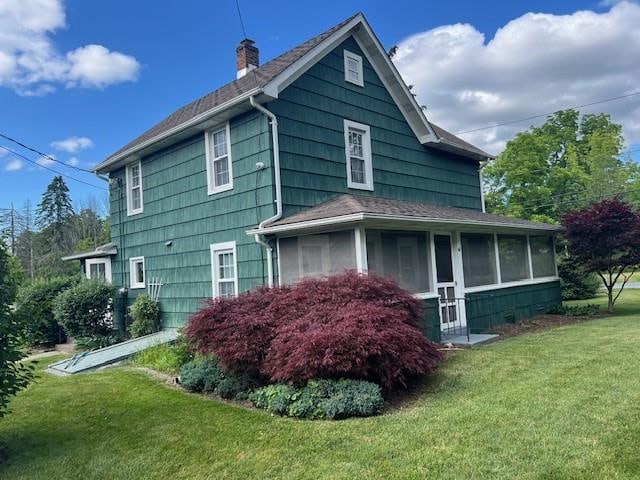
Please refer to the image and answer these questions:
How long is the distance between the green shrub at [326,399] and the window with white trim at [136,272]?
898 centimetres

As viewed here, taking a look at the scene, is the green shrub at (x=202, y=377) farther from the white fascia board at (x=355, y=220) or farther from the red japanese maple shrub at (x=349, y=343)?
the white fascia board at (x=355, y=220)

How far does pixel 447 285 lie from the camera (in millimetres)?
10594

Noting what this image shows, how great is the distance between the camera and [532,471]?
3.43m

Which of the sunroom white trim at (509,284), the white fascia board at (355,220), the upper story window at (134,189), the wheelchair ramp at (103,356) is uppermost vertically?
the upper story window at (134,189)

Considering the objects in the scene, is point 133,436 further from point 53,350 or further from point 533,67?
point 533,67

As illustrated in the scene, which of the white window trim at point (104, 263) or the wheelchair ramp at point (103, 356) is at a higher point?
the white window trim at point (104, 263)

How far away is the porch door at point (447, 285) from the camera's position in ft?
34.3

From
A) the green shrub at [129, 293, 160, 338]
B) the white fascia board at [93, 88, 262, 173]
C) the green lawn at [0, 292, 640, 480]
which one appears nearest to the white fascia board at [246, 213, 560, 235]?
the white fascia board at [93, 88, 262, 173]

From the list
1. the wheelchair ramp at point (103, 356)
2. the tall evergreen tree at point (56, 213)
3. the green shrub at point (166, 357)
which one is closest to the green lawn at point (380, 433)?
the green shrub at point (166, 357)

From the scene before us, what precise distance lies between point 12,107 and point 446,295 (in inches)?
679

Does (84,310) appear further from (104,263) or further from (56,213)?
(56,213)

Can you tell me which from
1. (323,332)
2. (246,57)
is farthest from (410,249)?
(246,57)

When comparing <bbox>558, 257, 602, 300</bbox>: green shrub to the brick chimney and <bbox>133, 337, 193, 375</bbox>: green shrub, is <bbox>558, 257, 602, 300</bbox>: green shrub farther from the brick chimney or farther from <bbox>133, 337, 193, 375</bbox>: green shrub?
<bbox>133, 337, 193, 375</bbox>: green shrub

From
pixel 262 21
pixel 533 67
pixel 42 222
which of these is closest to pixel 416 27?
pixel 262 21
